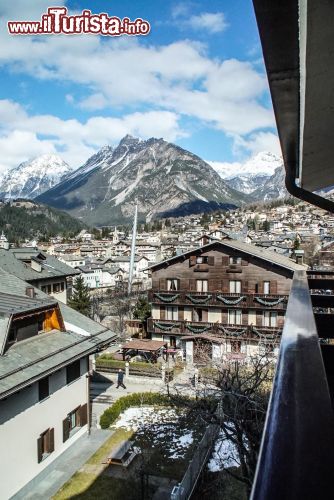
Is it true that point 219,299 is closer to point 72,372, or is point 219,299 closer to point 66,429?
point 72,372

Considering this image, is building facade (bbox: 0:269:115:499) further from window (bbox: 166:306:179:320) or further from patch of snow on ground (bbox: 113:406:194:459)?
window (bbox: 166:306:179:320)

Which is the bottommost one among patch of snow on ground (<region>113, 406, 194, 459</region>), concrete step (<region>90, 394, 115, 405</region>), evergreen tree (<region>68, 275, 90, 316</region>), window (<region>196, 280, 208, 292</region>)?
concrete step (<region>90, 394, 115, 405</region>)

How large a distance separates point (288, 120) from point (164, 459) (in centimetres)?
1701

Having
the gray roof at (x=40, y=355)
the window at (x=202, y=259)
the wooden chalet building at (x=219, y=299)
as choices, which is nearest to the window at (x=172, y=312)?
the wooden chalet building at (x=219, y=299)

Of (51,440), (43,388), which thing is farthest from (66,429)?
(43,388)

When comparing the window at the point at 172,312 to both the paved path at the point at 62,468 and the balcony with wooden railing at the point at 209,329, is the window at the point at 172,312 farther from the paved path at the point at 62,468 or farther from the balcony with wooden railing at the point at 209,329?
the paved path at the point at 62,468

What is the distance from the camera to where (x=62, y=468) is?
1588cm

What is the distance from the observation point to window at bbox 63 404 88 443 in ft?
55.5

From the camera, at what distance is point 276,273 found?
3428 cm

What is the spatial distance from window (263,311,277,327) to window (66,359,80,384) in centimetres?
2021

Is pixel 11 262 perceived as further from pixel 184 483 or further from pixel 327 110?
pixel 327 110

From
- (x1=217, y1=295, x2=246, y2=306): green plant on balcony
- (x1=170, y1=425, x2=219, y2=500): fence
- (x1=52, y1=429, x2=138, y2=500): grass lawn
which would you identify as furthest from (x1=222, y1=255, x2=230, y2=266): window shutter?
(x1=52, y1=429, x2=138, y2=500): grass lawn

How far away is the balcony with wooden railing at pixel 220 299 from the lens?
33812 millimetres

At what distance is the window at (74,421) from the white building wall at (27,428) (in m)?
0.22
